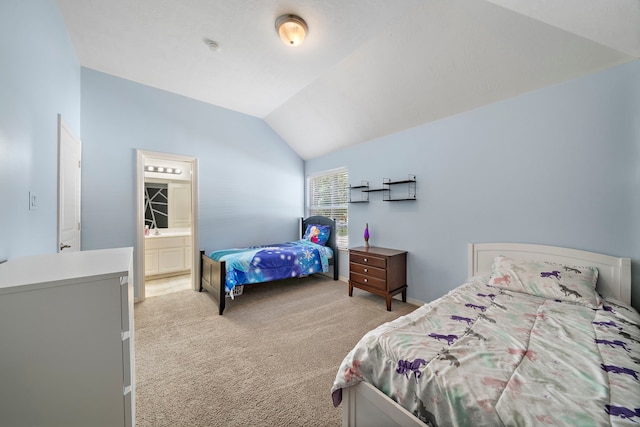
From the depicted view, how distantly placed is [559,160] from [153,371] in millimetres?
3898

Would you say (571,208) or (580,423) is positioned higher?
(571,208)

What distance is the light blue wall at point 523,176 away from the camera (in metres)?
1.86

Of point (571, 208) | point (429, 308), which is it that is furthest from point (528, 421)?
point (571, 208)

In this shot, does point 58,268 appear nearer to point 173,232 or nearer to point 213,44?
point 213,44

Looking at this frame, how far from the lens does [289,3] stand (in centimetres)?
196

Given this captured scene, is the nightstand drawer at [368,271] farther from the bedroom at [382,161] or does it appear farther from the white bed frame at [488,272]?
the white bed frame at [488,272]

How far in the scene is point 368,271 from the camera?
3156 millimetres

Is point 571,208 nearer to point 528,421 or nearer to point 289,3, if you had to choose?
point 528,421

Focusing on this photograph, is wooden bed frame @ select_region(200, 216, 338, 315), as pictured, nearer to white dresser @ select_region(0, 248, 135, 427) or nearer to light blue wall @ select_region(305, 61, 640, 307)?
light blue wall @ select_region(305, 61, 640, 307)

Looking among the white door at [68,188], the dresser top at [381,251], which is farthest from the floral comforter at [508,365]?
the white door at [68,188]

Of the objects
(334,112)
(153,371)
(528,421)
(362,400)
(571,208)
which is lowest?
(153,371)

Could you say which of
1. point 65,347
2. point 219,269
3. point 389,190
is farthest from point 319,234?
point 65,347

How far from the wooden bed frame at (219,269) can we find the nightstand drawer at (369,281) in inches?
35.6

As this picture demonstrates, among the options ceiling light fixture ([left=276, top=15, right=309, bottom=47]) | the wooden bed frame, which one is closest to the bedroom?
the wooden bed frame
